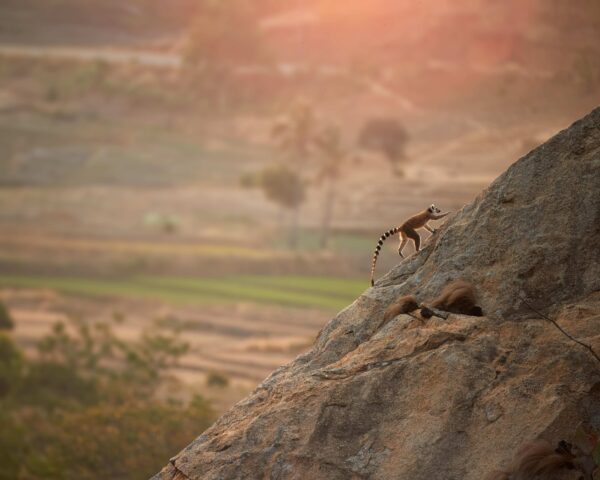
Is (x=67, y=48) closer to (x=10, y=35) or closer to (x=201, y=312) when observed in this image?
(x=10, y=35)

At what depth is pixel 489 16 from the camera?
837 inches

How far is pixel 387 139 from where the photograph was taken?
69.2 metres

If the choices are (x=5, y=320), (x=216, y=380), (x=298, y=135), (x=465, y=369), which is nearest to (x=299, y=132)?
(x=298, y=135)

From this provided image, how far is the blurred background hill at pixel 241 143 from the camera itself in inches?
989

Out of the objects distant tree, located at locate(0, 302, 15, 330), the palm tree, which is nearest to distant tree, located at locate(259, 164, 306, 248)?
the palm tree

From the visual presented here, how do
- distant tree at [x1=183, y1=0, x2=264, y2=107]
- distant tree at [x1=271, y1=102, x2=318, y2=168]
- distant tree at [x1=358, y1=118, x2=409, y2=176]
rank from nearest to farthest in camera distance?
distant tree at [x1=358, y1=118, x2=409, y2=176]
distant tree at [x1=271, y1=102, x2=318, y2=168]
distant tree at [x1=183, y1=0, x2=264, y2=107]

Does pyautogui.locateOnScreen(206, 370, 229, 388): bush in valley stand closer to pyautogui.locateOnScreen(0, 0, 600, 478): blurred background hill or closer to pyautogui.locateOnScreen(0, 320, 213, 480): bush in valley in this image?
pyautogui.locateOnScreen(0, 0, 600, 478): blurred background hill

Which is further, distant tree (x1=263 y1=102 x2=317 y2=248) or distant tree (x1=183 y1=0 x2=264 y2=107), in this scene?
distant tree (x1=183 y1=0 x2=264 y2=107)

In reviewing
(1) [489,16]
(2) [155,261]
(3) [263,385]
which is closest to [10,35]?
(2) [155,261]

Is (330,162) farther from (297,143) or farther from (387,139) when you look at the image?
(297,143)

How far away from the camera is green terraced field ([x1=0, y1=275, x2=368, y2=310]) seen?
193ft

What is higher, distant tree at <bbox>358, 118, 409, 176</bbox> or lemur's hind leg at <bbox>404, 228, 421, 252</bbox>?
distant tree at <bbox>358, 118, 409, 176</bbox>

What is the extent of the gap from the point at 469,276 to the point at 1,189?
80815 millimetres

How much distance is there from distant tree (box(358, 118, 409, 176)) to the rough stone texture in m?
43.7
